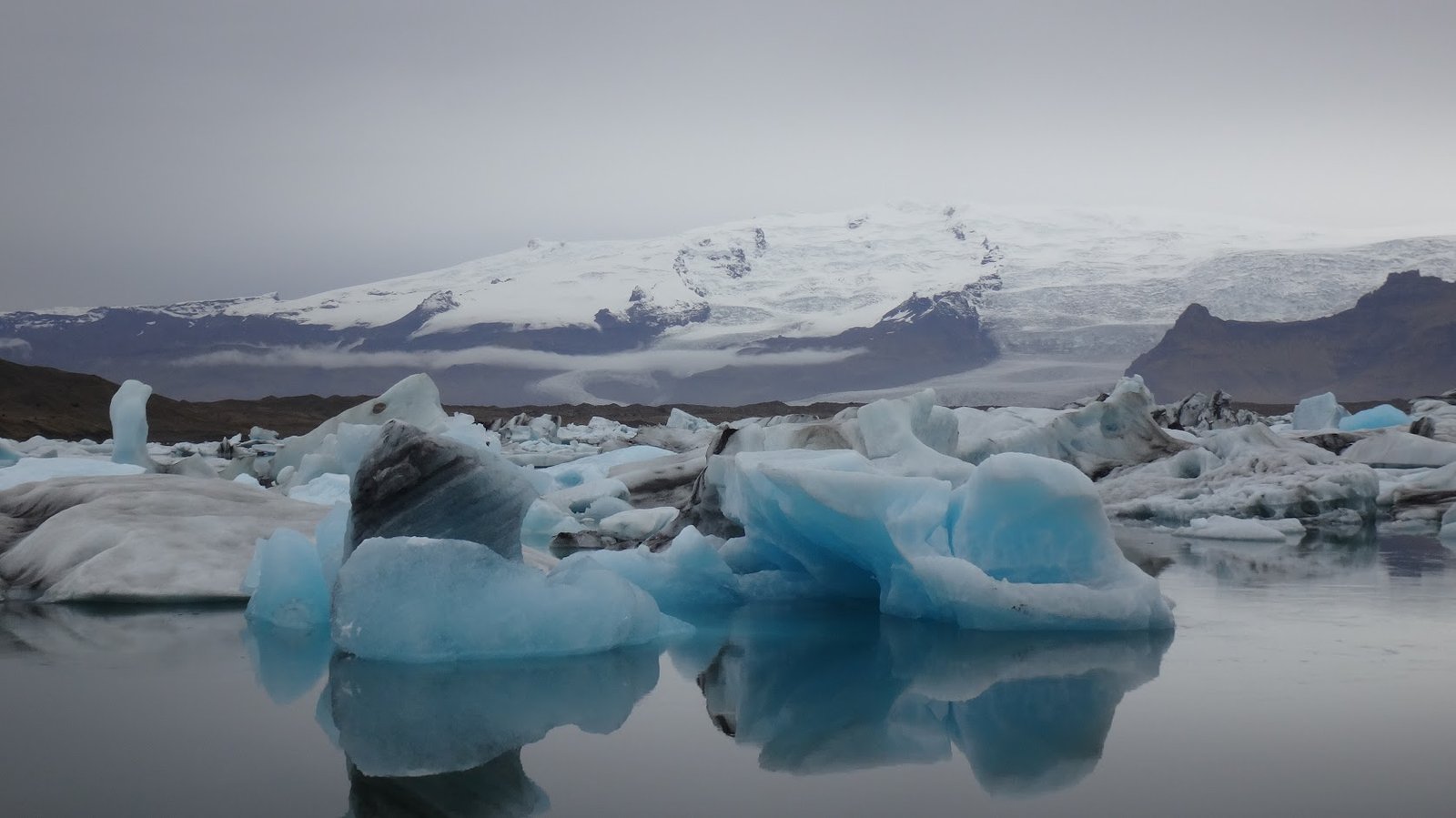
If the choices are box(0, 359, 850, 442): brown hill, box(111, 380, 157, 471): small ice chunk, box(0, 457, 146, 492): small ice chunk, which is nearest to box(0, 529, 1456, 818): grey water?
box(0, 457, 146, 492): small ice chunk

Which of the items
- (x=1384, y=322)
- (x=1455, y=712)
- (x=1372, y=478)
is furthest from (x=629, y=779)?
(x=1384, y=322)

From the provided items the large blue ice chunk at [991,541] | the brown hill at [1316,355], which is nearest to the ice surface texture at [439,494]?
the large blue ice chunk at [991,541]

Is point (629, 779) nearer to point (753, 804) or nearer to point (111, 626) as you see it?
point (753, 804)

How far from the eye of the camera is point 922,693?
383 centimetres

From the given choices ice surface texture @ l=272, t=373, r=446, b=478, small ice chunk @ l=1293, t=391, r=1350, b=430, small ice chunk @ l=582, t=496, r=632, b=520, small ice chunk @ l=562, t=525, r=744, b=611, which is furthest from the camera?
small ice chunk @ l=1293, t=391, r=1350, b=430

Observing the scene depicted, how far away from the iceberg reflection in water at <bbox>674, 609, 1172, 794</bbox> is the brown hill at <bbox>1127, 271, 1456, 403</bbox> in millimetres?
74320

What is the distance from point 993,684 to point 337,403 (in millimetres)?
53437

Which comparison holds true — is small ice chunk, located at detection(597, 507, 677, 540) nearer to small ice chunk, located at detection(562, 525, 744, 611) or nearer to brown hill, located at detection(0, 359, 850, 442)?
small ice chunk, located at detection(562, 525, 744, 611)

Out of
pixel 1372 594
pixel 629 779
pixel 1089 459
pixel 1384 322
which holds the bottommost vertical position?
pixel 1384 322

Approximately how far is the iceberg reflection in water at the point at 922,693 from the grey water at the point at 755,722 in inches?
0.5

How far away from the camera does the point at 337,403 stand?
5419 centimetres

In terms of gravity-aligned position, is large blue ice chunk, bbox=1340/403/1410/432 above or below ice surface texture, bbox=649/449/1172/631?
below

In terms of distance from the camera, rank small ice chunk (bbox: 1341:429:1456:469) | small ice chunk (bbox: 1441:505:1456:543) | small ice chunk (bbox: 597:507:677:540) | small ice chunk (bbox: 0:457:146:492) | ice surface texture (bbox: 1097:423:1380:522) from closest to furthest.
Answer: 1. small ice chunk (bbox: 0:457:146:492)
2. small ice chunk (bbox: 597:507:677:540)
3. small ice chunk (bbox: 1441:505:1456:543)
4. ice surface texture (bbox: 1097:423:1380:522)
5. small ice chunk (bbox: 1341:429:1456:469)

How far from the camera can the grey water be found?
2691 millimetres
